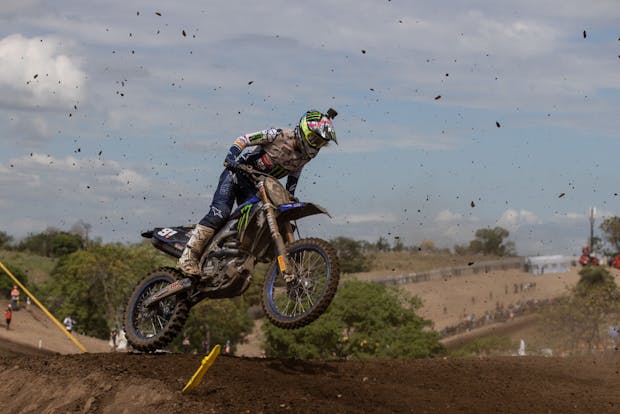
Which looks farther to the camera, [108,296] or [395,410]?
[108,296]

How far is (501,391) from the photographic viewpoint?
15.5 meters

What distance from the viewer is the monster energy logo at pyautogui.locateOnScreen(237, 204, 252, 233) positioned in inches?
583

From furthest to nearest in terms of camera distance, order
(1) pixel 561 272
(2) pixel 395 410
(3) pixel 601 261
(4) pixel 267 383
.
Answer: (1) pixel 561 272 → (3) pixel 601 261 → (4) pixel 267 383 → (2) pixel 395 410

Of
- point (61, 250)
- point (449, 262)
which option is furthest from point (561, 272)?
point (61, 250)

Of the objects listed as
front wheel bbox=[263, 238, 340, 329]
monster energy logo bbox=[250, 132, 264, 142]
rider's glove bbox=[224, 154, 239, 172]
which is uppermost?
monster energy logo bbox=[250, 132, 264, 142]

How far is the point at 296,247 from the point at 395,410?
10.5 feet

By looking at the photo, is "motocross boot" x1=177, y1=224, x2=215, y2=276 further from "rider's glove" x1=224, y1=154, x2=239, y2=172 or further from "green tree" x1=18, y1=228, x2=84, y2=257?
"green tree" x1=18, y1=228, x2=84, y2=257

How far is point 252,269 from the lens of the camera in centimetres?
1462

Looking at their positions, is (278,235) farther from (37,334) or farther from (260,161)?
(37,334)

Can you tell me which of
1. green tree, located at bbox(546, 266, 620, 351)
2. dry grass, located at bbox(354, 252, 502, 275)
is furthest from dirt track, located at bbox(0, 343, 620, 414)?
dry grass, located at bbox(354, 252, 502, 275)

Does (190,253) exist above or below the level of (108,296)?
above

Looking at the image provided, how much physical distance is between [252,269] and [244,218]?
0.94 m

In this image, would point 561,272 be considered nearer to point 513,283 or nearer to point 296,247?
point 513,283

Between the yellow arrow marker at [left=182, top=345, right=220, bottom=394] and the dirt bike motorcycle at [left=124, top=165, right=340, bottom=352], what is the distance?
6.60 ft
